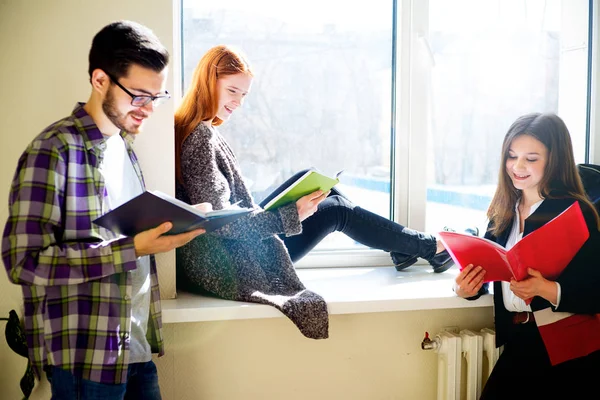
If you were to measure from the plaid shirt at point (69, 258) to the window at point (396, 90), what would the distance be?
0.88 metres

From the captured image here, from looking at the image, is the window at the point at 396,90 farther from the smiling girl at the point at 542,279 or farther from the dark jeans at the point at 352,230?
the smiling girl at the point at 542,279

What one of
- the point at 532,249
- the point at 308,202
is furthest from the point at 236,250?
the point at 532,249

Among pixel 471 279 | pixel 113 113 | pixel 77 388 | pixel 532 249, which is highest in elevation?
pixel 113 113

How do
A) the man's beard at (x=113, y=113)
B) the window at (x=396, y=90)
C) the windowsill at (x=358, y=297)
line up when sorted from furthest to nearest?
the window at (x=396, y=90), the windowsill at (x=358, y=297), the man's beard at (x=113, y=113)

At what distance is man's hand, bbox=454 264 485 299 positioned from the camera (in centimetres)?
174

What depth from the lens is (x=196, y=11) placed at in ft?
6.73

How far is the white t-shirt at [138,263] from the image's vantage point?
137cm

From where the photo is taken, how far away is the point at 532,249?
161cm

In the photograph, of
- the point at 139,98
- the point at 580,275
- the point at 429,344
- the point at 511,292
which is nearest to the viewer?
the point at 139,98

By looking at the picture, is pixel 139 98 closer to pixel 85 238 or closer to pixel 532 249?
pixel 85 238

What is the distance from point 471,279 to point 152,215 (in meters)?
0.95

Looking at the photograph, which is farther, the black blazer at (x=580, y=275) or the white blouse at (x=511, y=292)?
the white blouse at (x=511, y=292)

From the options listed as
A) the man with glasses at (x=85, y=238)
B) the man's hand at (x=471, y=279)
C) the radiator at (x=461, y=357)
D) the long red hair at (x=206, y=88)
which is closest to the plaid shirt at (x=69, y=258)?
the man with glasses at (x=85, y=238)

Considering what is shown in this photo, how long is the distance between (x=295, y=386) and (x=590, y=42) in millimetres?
1669
